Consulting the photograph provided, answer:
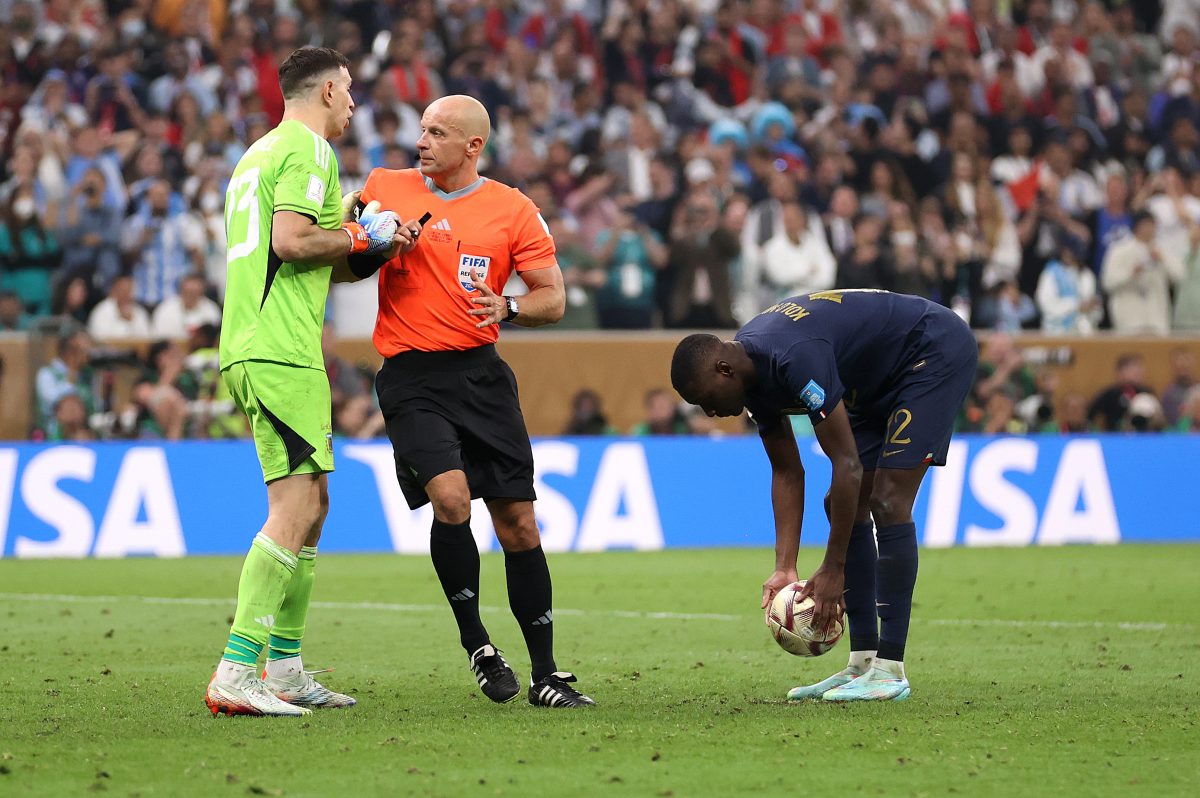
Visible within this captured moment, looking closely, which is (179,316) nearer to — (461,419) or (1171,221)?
(461,419)

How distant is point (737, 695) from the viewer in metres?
7.55

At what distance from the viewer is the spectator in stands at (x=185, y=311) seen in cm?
1666

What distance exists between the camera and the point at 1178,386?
18.7 metres

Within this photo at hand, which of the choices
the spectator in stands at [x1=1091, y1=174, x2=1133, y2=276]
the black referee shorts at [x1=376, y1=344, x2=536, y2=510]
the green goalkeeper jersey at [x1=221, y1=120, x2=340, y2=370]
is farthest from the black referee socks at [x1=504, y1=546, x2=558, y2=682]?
the spectator in stands at [x1=1091, y1=174, x2=1133, y2=276]

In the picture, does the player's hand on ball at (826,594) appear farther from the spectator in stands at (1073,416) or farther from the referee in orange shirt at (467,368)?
the spectator in stands at (1073,416)

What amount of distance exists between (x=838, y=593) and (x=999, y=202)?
47.0 ft

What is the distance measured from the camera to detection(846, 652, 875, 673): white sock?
7773 millimetres

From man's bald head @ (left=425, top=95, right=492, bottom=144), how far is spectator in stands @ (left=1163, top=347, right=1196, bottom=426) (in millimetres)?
13013

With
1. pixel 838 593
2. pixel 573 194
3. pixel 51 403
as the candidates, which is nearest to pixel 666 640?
pixel 838 593

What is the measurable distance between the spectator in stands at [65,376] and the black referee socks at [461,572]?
382 inches

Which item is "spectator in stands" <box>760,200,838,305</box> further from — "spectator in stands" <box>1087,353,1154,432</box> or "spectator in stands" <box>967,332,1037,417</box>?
"spectator in stands" <box>1087,353,1154,432</box>

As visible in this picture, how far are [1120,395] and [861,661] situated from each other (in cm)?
1187

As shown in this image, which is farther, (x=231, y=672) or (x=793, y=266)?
(x=793, y=266)

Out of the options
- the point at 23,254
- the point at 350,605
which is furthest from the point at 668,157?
the point at 350,605
